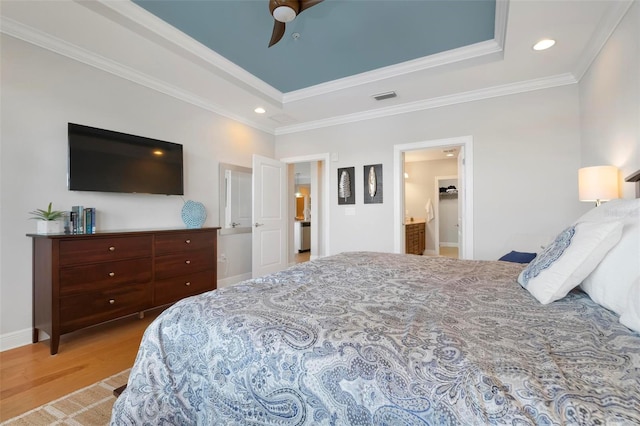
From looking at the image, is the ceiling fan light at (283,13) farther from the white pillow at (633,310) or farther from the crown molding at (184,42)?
the white pillow at (633,310)

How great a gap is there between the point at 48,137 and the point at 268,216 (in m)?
2.69

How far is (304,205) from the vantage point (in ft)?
35.6

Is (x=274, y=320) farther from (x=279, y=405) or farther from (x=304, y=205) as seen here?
(x=304, y=205)

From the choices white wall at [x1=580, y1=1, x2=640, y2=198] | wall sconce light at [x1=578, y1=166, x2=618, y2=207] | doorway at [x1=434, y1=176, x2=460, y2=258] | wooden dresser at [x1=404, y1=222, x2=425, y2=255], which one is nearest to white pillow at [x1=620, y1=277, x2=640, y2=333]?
white wall at [x1=580, y1=1, x2=640, y2=198]

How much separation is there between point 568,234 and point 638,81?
1.45 m

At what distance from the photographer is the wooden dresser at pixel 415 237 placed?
20.5 feet

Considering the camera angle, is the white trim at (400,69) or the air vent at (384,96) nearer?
the white trim at (400,69)

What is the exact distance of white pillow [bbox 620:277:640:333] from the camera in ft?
2.77

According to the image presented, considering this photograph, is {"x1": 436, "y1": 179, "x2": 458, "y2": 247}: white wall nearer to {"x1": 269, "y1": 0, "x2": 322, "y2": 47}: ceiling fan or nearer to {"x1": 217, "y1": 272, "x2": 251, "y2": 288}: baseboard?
{"x1": 217, "y1": 272, "x2": 251, "y2": 288}: baseboard

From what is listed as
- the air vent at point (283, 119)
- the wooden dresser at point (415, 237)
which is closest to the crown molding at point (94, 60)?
the air vent at point (283, 119)

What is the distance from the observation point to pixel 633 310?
34.2 inches

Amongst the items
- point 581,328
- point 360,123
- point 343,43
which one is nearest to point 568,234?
point 581,328

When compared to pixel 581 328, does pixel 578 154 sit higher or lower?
higher

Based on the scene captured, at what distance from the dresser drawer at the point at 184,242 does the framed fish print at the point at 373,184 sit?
2292 mm
